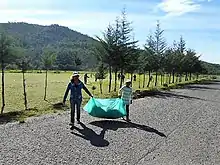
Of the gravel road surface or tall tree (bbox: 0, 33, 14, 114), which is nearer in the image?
the gravel road surface

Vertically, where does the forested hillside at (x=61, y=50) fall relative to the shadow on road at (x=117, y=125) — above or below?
above

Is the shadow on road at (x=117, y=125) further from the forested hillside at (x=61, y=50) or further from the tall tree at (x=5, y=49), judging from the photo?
the forested hillside at (x=61, y=50)

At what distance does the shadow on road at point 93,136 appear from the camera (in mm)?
9471

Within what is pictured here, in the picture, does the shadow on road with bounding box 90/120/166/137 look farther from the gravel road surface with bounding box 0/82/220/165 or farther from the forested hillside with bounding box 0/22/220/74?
the forested hillside with bounding box 0/22/220/74

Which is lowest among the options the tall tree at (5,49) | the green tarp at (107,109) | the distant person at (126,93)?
the green tarp at (107,109)

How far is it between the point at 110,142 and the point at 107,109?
3352mm

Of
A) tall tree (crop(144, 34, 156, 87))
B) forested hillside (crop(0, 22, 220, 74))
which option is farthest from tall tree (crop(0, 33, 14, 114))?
tall tree (crop(144, 34, 156, 87))

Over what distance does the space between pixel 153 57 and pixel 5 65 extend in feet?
75.7

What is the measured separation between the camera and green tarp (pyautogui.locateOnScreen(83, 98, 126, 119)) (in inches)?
506

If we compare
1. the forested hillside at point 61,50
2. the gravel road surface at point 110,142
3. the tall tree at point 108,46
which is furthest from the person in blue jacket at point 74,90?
the tall tree at point 108,46

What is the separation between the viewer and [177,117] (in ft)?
50.3

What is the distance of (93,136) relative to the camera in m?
10.3

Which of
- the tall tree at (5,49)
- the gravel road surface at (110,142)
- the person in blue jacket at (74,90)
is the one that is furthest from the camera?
the tall tree at (5,49)

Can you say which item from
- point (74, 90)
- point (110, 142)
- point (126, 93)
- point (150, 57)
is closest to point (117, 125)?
point (126, 93)
